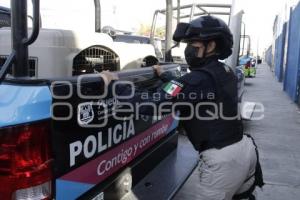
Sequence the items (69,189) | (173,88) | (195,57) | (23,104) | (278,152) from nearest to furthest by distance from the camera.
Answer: (23,104), (69,189), (173,88), (195,57), (278,152)

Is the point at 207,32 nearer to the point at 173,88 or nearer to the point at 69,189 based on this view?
the point at 173,88

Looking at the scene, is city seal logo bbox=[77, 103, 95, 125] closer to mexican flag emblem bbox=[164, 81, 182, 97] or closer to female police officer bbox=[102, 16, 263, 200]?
female police officer bbox=[102, 16, 263, 200]

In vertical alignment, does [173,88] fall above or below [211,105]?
above

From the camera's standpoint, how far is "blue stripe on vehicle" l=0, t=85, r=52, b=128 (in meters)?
1.78

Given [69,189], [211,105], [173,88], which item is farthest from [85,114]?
[211,105]

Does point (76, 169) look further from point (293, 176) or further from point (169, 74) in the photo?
point (293, 176)

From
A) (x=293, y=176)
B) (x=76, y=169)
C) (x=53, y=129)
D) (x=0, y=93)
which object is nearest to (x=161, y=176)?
(x=76, y=169)

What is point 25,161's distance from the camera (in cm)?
189

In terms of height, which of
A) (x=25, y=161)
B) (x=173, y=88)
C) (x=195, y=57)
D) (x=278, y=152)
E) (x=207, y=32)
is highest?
(x=207, y=32)

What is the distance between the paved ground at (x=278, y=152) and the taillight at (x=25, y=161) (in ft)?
8.73

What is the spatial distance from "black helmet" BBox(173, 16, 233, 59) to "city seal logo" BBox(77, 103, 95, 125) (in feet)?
2.70

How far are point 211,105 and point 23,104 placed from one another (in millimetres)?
1224

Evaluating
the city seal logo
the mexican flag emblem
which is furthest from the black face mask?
the city seal logo

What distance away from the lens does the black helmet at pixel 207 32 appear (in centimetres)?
258
